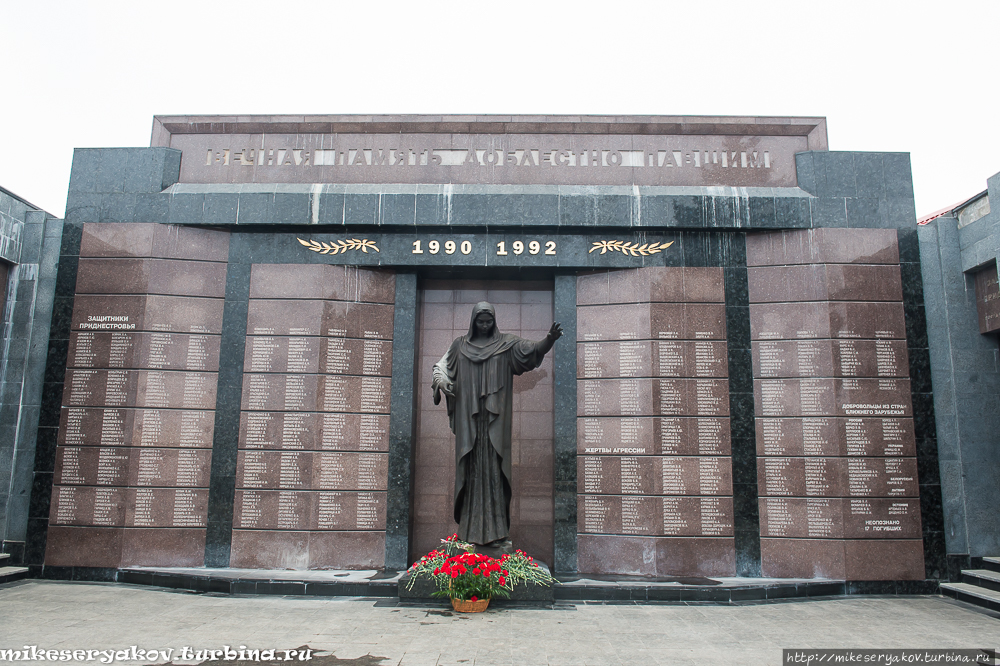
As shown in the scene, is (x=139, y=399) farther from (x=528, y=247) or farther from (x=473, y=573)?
(x=528, y=247)

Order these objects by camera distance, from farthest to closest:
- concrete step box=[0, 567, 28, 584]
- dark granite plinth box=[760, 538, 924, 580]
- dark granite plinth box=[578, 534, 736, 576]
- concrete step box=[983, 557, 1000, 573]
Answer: dark granite plinth box=[578, 534, 736, 576] < dark granite plinth box=[760, 538, 924, 580] < concrete step box=[983, 557, 1000, 573] < concrete step box=[0, 567, 28, 584]

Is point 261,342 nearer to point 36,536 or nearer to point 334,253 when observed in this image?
point 334,253

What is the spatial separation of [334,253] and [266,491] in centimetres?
406

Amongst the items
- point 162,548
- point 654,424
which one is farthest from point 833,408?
point 162,548

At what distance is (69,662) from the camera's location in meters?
5.79

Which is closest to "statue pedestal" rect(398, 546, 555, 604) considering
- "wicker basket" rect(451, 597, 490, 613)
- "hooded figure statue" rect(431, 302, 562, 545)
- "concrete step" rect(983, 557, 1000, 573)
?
"wicker basket" rect(451, 597, 490, 613)

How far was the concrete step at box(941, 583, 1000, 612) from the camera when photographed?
800cm

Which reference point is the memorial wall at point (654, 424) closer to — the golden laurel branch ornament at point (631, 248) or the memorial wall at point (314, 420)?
the golden laurel branch ornament at point (631, 248)

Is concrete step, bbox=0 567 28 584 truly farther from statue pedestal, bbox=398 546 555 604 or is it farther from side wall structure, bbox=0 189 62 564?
statue pedestal, bbox=398 546 555 604

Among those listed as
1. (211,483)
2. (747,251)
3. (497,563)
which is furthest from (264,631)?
(747,251)

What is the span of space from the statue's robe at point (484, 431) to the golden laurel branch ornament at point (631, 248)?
8.92ft

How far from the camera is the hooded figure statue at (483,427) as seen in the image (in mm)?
8250

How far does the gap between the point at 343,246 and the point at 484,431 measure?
422cm

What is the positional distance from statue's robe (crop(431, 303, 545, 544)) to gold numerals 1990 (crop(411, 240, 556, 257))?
2.07 meters
